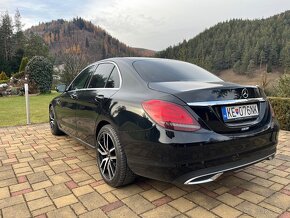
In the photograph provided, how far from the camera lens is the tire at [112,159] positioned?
2.56 meters

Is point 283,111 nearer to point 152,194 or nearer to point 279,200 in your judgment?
point 279,200

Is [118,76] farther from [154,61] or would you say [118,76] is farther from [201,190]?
[201,190]

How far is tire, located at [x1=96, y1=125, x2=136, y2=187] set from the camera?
2562mm

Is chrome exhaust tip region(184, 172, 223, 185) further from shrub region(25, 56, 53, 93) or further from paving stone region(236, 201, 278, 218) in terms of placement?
shrub region(25, 56, 53, 93)

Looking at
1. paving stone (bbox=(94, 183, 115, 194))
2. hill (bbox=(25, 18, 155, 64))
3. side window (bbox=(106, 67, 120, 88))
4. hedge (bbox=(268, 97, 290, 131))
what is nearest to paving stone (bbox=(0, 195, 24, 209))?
paving stone (bbox=(94, 183, 115, 194))

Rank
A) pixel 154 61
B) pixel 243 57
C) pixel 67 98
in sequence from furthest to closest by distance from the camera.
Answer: pixel 243 57 < pixel 67 98 < pixel 154 61

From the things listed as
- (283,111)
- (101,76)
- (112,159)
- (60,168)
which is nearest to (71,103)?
(101,76)

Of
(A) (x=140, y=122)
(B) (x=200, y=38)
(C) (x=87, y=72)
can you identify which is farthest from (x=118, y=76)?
(B) (x=200, y=38)

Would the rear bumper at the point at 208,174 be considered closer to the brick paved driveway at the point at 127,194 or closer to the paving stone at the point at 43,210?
the brick paved driveway at the point at 127,194

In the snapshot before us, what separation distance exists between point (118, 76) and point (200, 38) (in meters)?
64.6

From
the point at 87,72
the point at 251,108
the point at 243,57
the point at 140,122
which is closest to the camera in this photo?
the point at 140,122

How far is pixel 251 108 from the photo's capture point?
2441 mm

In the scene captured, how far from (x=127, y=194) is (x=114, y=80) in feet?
4.21

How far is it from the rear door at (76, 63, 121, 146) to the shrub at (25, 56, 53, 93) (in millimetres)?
15469
